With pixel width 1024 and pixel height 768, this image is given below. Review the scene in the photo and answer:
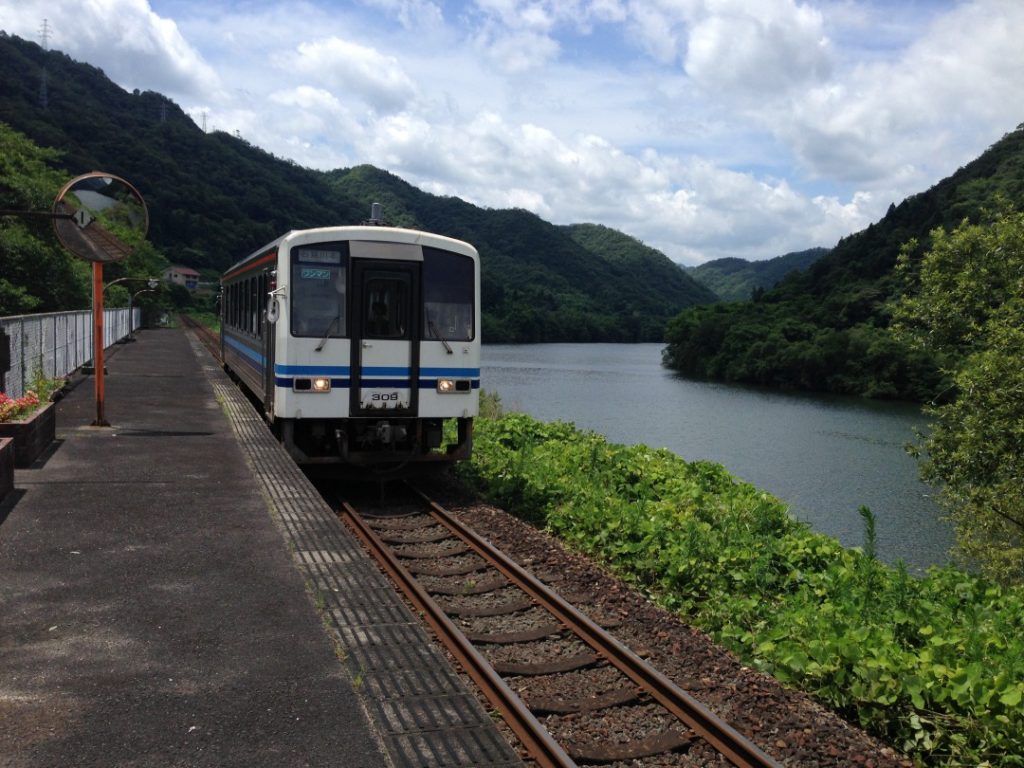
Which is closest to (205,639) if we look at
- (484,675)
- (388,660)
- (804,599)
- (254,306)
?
(388,660)

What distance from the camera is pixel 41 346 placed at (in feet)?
50.0

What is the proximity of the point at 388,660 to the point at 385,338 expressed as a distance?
19.5 feet

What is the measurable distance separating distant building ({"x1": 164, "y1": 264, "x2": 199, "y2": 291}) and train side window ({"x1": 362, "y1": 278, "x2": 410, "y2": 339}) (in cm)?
9420

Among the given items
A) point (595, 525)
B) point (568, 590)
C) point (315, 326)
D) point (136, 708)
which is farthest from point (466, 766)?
point (315, 326)

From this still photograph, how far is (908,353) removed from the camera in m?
55.1

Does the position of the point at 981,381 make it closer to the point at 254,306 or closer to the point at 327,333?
the point at 327,333

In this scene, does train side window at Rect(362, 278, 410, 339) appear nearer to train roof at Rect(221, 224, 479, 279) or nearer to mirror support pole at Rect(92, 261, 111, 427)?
train roof at Rect(221, 224, 479, 279)

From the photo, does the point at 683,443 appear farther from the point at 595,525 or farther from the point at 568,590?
the point at 568,590

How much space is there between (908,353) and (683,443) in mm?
31940

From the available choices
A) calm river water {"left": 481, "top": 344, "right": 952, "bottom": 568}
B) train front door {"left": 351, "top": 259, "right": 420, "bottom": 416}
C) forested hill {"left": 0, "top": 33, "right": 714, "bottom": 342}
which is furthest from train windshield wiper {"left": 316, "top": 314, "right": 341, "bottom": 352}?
forested hill {"left": 0, "top": 33, "right": 714, "bottom": 342}

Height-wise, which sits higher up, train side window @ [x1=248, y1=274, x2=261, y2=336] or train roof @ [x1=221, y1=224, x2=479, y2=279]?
train roof @ [x1=221, y1=224, x2=479, y2=279]

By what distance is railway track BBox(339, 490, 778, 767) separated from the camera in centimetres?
475

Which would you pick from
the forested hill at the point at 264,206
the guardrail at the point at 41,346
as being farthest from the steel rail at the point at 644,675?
the forested hill at the point at 264,206

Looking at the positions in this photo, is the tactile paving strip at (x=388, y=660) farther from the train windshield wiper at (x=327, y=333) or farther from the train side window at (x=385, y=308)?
the train side window at (x=385, y=308)
